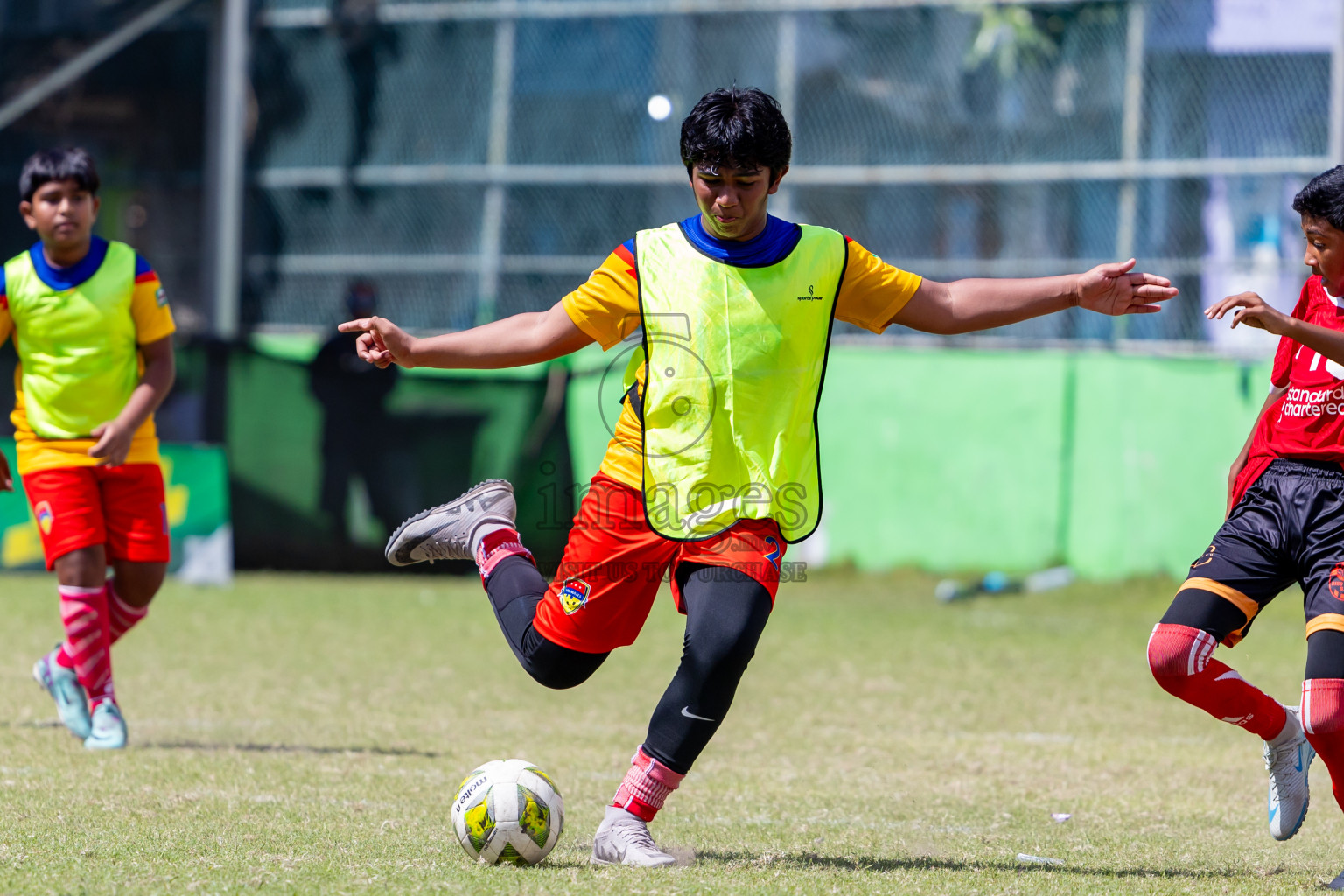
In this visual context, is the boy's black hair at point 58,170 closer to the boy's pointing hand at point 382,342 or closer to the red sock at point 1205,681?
the boy's pointing hand at point 382,342

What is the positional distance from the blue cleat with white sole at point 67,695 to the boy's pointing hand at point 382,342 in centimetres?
254

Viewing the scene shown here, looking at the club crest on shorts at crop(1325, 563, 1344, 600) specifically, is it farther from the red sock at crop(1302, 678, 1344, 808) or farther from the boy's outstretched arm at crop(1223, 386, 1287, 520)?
the boy's outstretched arm at crop(1223, 386, 1287, 520)

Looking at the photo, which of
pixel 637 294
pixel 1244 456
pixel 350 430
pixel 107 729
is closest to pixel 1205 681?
pixel 1244 456

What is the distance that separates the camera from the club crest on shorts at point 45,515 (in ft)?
20.2

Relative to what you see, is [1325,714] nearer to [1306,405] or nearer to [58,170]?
[1306,405]

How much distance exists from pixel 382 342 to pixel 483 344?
11.0 inches

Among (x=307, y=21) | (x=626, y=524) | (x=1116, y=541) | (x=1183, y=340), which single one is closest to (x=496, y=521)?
(x=626, y=524)

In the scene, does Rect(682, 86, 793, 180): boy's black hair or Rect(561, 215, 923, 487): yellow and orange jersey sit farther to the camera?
Rect(561, 215, 923, 487): yellow and orange jersey

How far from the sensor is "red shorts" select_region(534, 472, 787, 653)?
4.31 metres

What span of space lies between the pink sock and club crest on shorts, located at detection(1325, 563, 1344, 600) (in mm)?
2290

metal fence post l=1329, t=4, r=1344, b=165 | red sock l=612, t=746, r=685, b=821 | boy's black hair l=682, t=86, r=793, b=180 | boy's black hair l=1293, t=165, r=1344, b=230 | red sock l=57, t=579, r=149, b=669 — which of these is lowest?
red sock l=57, t=579, r=149, b=669

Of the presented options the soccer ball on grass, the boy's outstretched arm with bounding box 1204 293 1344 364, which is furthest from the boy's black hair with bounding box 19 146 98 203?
the boy's outstretched arm with bounding box 1204 293 1344 364

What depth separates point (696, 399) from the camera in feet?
14.0

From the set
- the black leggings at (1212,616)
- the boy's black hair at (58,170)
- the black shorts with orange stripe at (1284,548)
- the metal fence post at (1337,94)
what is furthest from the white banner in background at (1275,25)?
the boy's black hair at (58,170)
